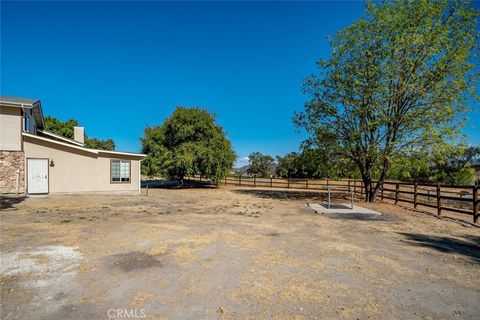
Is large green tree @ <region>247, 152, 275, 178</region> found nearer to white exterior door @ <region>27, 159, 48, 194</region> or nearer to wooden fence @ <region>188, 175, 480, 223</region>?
wooden fence @ <region>188, 175, 480, 223</region>

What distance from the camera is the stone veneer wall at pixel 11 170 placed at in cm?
1383

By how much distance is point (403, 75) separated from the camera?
45.7 feet

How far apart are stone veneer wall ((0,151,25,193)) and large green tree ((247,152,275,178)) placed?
50574 millimetres

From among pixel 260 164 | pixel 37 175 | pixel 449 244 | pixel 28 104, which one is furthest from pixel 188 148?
pixel 260 164

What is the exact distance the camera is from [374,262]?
511 centimetres

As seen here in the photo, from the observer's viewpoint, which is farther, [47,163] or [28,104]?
[47,163]

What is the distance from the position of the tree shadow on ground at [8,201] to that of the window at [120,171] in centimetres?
464

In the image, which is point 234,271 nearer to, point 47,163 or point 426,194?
point 426,194

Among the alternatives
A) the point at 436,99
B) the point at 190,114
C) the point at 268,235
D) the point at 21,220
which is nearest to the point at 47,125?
the point at 190,114

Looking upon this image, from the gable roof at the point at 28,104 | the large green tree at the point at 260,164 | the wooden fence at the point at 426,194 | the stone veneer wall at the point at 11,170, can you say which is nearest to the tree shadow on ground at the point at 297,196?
the wooden fence at the point at 426,194
